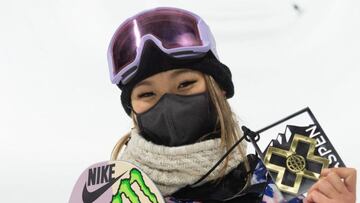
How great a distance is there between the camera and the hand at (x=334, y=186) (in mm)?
803

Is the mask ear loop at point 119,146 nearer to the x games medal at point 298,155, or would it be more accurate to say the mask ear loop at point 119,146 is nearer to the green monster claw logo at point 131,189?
the green monster claw logo at point 131,189

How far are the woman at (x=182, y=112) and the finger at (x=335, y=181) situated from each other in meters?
0.21

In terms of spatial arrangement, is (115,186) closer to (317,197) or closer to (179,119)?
(179,119)

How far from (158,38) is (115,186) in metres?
0.39

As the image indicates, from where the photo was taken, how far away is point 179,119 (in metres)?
1.10

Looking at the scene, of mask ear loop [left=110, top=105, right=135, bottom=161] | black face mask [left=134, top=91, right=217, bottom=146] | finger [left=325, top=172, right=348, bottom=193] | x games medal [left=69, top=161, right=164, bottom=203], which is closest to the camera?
finger [left=325, top=172, right=348, bottom=193]

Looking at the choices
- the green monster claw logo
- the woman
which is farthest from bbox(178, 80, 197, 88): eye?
the green monster claw logo

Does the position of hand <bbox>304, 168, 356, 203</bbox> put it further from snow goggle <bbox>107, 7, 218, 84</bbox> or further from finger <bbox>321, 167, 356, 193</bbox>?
snow goggle <bbox>107, 7, 218, 84</bbox>

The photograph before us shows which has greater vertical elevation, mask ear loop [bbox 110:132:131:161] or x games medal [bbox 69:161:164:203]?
mask ear loop [bbox 110:132:131:161]

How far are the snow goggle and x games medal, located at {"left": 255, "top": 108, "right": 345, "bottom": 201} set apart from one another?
1.19ft

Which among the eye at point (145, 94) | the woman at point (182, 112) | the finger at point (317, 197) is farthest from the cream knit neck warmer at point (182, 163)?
the finger at point (317, 197)

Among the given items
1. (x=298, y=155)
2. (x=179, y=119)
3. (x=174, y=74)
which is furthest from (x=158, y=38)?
(x=298, y=155)

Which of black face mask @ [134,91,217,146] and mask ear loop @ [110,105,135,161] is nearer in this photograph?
black face mask @ [134,91,217,146]

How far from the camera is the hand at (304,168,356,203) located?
0.80 meters
